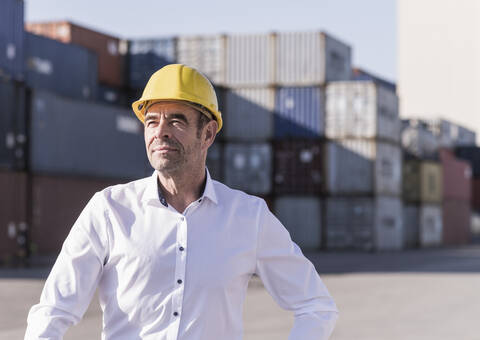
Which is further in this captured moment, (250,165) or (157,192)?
(250,165)

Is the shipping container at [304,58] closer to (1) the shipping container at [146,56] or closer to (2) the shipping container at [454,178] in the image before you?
(1) the shipping container at [146,56]

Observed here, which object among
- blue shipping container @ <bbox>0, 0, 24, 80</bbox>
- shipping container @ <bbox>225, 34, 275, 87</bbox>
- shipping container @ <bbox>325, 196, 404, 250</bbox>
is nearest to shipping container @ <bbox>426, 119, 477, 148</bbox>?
shipping container @ <bbox>325, 196, 404, 250</bbox>

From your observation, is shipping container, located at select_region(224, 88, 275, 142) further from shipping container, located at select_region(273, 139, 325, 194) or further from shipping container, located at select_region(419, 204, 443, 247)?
shipping container, located at select_region(419, 204, 443, 247)

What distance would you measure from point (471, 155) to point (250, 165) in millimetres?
30769

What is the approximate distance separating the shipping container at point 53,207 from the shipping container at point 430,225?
21168mm

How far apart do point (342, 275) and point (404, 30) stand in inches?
3036

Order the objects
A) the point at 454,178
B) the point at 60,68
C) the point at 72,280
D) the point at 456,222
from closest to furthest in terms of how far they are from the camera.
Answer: the point at 72,280, the point at 60,68, the point at 454,178, the point at 456,222

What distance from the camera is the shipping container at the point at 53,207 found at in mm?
23188

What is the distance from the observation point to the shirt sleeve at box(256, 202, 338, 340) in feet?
8.43

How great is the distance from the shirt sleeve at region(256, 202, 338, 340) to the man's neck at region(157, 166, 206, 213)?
0.24 metres

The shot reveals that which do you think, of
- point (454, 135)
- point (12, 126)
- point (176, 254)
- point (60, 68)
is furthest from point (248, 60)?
point (454, 135)

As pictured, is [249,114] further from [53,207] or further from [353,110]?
[53,207]

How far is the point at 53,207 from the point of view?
23.9 metres

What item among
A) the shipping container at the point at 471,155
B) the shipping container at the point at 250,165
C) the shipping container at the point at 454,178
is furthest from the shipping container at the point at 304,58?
A: the shipping container at the point at 471,155
